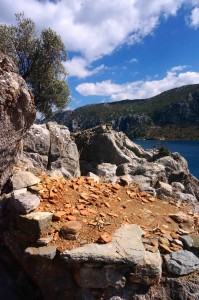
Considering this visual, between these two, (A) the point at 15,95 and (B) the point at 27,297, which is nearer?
(B) the point at 27,297

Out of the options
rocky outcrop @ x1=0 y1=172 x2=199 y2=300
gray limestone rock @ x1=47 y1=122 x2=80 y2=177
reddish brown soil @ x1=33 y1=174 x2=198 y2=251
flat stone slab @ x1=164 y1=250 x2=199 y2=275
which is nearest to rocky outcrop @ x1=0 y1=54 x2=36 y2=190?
rocky outcrop @ x1=0 y1=172 x2=199 y2=300

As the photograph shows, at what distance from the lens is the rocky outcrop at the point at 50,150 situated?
17156 millimetres

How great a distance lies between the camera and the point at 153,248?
841 centimetres

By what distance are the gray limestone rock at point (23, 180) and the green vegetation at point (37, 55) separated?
A: 872 inches

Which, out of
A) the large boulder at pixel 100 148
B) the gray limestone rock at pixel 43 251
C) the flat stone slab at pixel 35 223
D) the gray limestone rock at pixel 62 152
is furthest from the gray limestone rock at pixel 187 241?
the large boulder at pixel 100 148

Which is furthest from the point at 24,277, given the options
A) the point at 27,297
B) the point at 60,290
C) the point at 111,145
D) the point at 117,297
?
the point at 111,145

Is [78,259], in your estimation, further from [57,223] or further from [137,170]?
[137,170]

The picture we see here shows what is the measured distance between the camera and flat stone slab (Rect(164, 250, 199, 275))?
319 inches

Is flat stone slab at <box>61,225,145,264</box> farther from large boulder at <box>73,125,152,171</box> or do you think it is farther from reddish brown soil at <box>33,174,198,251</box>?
large boulder at <box>73,125,152,171</box>

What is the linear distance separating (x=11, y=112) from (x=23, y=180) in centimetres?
232

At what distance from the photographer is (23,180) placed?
1053 centimetres

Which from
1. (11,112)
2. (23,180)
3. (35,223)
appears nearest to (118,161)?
(23,180)

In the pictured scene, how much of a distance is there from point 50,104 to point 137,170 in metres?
18.4

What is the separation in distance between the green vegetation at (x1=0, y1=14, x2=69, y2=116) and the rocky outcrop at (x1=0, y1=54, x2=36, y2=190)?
2148cm
